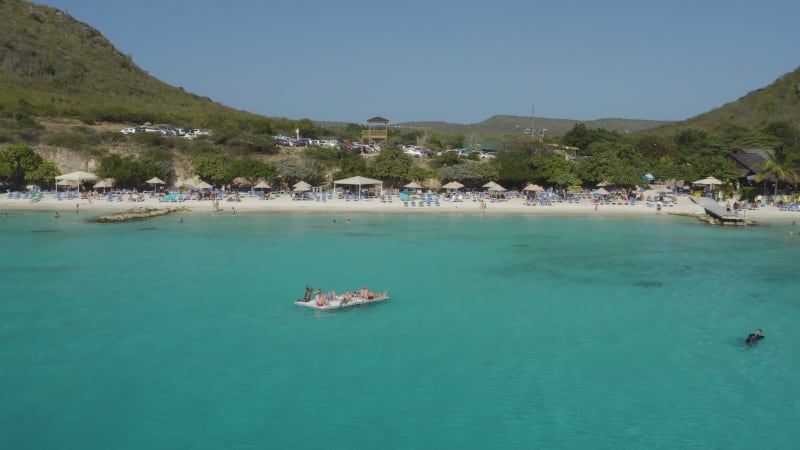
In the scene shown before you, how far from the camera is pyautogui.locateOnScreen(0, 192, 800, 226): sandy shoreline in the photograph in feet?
113

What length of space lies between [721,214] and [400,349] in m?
25.3

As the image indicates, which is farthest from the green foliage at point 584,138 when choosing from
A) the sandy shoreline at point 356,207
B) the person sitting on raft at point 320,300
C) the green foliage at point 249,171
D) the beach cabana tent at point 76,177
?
the person sitting on raft at point 320,300

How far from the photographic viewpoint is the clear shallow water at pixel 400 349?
9.15 metres

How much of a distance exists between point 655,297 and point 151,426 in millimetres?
12861

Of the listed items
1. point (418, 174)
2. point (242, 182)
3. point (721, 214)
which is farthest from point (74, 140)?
point (721, 214)

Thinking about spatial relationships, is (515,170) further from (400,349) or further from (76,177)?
(400,349)

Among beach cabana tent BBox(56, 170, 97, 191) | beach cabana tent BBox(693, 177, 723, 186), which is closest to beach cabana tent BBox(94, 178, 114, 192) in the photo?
beach cabana tent BBox(56, 170, 97, 191)

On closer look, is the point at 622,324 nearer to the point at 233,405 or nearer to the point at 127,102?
the point at 233,405

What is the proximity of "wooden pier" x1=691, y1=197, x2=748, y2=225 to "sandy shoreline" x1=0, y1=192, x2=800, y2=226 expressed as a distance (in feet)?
1.73

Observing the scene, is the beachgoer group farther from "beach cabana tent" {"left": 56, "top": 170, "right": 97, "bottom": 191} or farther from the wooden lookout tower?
the wooden lookout tower

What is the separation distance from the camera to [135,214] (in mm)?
31438

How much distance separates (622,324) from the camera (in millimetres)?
14117

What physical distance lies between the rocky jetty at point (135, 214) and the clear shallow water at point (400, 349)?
7.02 metres

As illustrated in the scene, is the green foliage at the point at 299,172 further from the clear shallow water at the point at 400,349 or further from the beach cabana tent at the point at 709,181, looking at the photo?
the beach cabana tent at the point at 709,181
